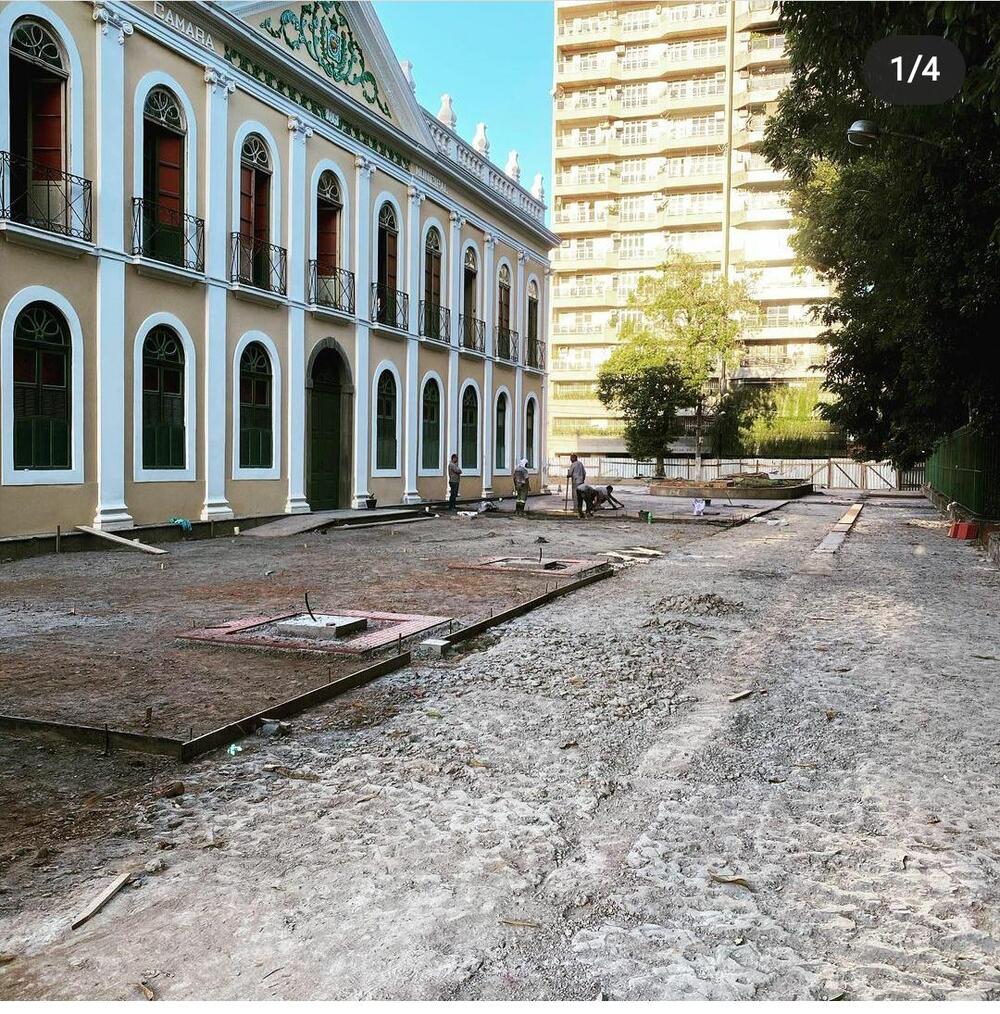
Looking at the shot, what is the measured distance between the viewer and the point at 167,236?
16.6 metres

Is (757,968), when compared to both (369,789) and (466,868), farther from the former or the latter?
(369,789)

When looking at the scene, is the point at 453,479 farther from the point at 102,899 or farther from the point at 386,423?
the point at 102,899

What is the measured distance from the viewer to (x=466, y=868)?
3465 millimetres

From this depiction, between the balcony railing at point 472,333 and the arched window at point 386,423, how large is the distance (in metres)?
4.67

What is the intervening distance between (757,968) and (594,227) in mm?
65163

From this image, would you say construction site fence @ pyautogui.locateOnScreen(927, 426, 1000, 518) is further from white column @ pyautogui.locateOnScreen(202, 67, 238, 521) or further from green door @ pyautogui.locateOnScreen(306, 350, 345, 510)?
white column @ pyautogui.locateOnScreen(202, 67, 238, 521)

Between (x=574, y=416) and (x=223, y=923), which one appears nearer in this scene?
(x=223, y=923)

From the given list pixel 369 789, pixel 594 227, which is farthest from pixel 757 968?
pixel 594 227

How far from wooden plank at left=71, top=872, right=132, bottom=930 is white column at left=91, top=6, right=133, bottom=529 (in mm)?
12889

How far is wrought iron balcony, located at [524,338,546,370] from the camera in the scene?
113 feet

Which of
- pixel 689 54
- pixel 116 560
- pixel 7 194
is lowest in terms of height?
pixel 116 560

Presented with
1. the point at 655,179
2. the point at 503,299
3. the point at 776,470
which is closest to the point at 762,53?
the point at 655,179

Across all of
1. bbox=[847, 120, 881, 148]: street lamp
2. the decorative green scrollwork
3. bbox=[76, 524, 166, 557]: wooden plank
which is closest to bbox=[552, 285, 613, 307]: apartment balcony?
the decorative green scrollwork

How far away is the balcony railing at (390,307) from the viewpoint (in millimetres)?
23453
